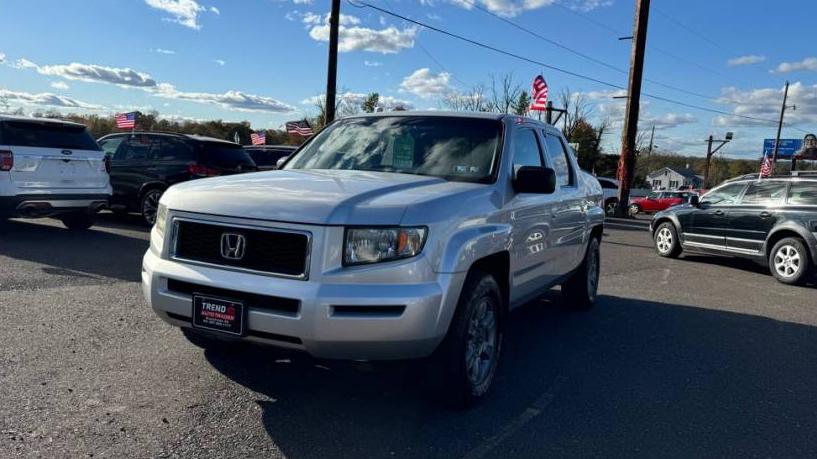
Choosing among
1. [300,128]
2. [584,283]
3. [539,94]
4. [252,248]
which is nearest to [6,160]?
[252,248]

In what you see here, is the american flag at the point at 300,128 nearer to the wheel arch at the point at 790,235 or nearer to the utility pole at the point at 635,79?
the utility pole at the point at 635,79

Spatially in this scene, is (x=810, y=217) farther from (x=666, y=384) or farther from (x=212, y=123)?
(x=212, y=123)

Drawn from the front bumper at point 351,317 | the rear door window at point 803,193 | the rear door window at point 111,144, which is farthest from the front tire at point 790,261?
the rear door window at point 111,144

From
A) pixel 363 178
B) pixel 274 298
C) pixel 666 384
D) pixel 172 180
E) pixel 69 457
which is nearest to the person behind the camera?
pixel 69 457

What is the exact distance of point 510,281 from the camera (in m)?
4.23

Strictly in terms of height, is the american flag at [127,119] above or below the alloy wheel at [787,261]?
above

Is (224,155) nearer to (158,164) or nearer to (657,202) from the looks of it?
(158,164)

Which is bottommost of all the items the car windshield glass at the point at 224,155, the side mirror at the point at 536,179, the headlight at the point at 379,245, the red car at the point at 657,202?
the red car at the point at 657,202

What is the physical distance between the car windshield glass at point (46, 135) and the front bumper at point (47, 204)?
77cm

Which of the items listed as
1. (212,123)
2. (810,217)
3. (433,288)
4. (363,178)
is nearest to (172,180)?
(363,178)

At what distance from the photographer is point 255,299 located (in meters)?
3.26

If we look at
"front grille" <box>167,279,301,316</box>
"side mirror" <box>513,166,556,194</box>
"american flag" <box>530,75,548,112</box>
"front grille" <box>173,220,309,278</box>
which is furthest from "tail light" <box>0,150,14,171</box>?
"american flag" <box>530,75,548,112</box>

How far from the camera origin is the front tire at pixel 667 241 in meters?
11.9

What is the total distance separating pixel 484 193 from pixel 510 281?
27.5 inches
